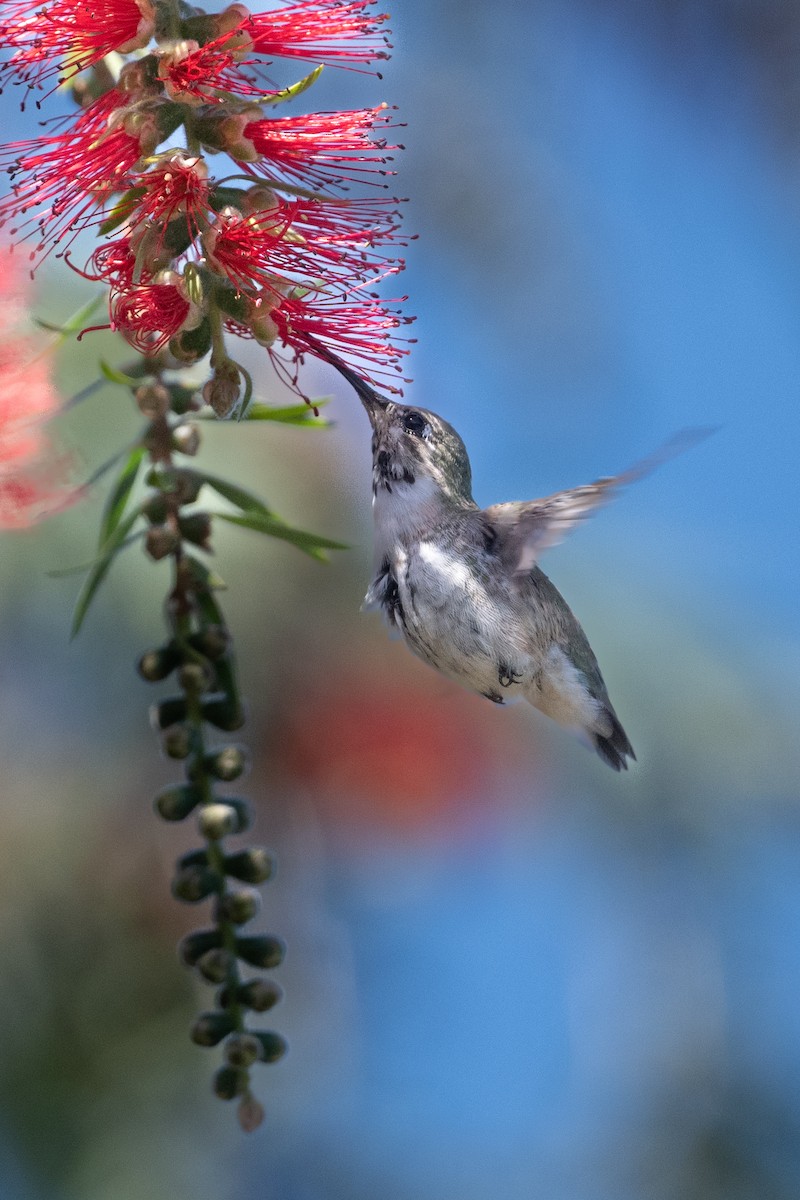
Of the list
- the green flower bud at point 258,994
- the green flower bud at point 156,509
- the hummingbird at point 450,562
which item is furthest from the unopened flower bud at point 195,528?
the green flower bud at point 258,994

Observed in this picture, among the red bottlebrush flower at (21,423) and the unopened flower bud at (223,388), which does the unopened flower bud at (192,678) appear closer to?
the unopened flower bud at (223,388)

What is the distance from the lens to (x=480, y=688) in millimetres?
1798

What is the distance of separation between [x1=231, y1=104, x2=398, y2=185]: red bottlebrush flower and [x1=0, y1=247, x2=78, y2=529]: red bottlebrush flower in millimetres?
408

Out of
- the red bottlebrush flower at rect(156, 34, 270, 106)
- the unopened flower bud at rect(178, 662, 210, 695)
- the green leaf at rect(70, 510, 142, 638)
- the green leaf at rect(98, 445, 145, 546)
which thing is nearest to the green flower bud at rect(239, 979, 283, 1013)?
the unopened flower bud at rect(178, 662, 210, 695)

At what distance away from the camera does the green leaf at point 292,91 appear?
126 centimetres

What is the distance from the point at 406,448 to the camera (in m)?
1.79

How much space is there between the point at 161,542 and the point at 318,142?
441mm

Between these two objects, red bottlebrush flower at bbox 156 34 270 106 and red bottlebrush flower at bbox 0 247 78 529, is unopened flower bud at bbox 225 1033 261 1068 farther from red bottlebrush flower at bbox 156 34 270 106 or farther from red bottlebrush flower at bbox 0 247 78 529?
red bottlebrush flower at bbox 156 34 270 106

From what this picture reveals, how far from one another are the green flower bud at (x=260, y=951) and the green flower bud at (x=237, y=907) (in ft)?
0.07

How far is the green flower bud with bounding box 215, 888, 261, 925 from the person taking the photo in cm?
128

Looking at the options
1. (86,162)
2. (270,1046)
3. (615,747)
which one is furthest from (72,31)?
(615,747)

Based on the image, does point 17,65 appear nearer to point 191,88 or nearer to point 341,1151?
point 191,88

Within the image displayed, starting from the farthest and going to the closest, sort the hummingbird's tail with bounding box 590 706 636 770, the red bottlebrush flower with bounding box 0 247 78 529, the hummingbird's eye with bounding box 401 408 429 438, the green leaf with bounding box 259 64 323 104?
1. the hummingbird's tail with bounding box 590 706 636 770
2. the hummingbird's eye with bounding box 401 408 429 438
3. the red bottlebrush flower with bounding box 0 247 78 529
4. the green leaf with bounding box 259 64 323 104

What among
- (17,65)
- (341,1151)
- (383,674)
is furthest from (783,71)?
(17,65)
